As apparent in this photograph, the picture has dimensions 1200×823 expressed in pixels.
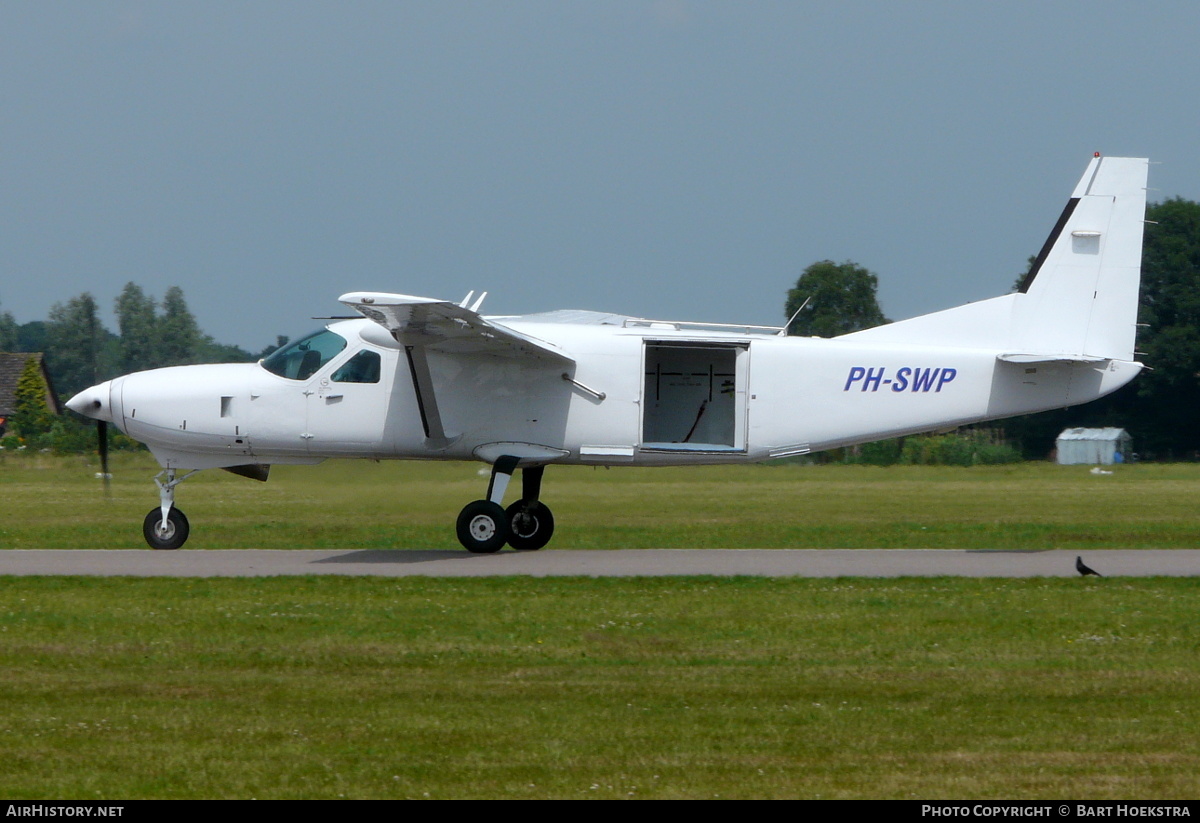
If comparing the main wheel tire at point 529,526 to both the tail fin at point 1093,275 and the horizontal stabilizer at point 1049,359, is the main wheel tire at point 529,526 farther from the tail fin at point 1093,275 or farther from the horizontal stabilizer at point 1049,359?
the tail fin at point 1093,275

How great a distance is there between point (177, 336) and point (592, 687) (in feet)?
104

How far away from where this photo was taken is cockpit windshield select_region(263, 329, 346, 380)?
54.3 feet

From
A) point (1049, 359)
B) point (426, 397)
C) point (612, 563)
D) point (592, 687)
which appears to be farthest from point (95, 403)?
point (1049, 359)

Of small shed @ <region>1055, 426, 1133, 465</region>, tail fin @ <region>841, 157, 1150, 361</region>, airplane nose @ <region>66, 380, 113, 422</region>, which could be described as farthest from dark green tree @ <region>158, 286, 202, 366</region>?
small shed @ <region>1055, 426, 1133, 465</region>

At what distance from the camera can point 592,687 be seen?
8680mm

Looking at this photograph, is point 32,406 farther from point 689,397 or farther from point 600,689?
point 600,689

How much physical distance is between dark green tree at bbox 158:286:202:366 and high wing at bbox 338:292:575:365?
46.9 ft

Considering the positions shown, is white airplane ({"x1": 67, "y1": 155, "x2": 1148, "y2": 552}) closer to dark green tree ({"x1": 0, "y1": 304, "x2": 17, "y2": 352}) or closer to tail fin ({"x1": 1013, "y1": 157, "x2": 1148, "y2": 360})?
tail fin ({"x1": 1013, "y1": 157, "x2": 1148, "y2": 360})

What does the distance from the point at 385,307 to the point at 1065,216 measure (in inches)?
324

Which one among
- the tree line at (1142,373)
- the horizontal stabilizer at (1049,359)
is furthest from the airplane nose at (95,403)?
the tree line at (1142,373)

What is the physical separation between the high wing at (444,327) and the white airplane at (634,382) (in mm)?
52

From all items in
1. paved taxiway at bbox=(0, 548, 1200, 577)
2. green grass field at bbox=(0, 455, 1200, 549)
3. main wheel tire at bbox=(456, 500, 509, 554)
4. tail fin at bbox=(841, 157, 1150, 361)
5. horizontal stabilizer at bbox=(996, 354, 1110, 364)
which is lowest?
green grass field at bbox=(0, 455, 1200, 549)

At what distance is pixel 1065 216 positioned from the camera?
639 inches
